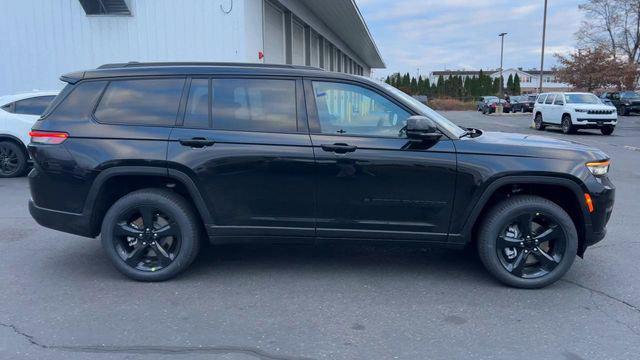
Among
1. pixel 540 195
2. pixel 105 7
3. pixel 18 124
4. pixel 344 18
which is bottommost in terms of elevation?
pixel 540 195

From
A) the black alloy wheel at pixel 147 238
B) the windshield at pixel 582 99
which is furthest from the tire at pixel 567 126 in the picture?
the black alloy wheel at pixel 147 238

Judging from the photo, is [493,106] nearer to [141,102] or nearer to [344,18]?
[344,18]

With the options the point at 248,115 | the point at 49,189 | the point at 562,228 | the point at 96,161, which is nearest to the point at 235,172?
the point at 248,115

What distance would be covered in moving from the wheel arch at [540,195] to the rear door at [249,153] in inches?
54.8

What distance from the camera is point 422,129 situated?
4.29 metres

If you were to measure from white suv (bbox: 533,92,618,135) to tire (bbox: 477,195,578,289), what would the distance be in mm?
19114

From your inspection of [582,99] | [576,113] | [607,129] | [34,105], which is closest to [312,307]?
[34,105]

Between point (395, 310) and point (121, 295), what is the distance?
2.22m

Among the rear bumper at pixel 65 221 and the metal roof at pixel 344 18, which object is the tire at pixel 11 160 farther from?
the metal roof at pixel 344 18

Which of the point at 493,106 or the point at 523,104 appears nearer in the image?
the point at 493,106

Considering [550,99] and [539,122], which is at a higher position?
[550,99]

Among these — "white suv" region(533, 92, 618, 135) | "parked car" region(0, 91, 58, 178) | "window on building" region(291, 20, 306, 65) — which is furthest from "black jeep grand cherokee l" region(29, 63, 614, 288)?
"white suv" region(533, 92, 618, 135)

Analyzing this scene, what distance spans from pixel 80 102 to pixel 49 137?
396mm

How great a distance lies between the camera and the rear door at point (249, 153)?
4504 millimetres
